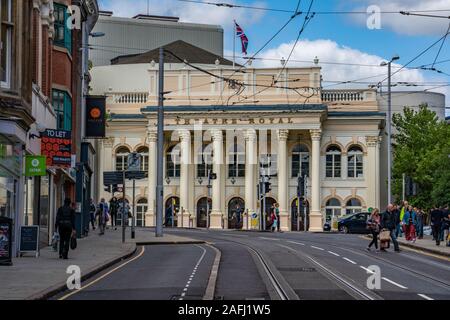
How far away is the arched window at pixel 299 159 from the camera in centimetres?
9156

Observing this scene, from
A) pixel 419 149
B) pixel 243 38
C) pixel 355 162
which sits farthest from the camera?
pixel 355 162

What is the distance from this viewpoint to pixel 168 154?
92.5 m

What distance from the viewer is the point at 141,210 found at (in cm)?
9256

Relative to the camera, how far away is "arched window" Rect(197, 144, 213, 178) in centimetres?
9106

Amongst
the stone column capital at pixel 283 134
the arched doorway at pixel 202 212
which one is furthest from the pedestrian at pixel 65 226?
the arched doorway at pixel 202 212

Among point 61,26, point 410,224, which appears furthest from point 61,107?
point 410,224

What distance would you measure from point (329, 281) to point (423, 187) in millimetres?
60377

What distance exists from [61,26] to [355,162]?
177 feet

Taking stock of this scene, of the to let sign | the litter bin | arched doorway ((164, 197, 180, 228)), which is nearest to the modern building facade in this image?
arched doorway ((164, 197, 180, 228))

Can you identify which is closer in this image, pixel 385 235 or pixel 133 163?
pixel 385 235

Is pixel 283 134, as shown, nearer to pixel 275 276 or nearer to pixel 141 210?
pixel 141 210

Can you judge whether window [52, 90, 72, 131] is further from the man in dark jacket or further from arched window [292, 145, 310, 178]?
arched window [292, 145, 310, 178]

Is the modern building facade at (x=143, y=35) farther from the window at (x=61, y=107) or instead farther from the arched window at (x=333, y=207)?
the window at (x=61, y=107)
